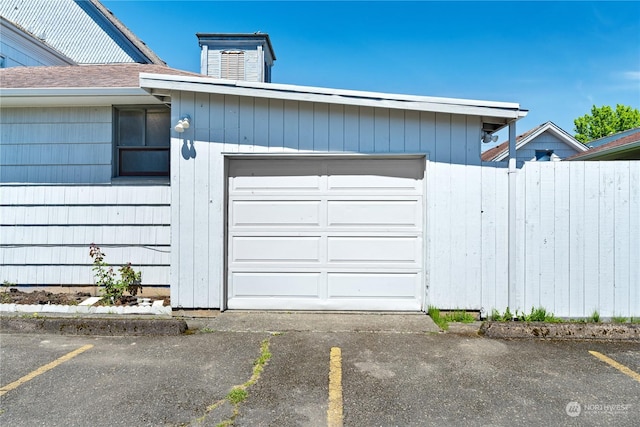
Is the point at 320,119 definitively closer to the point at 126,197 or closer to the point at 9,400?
the point at 126,197

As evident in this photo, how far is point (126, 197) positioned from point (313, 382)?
437cm

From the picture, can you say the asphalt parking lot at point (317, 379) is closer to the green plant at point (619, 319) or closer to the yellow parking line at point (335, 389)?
the yellow parking line at point (335, 389)

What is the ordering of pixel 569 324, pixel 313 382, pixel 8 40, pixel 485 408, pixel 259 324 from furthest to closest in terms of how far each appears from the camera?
pixel 8 40 < pixel 259 324 < pixel 569 324 < pixel 313 382 < pixel 485 408

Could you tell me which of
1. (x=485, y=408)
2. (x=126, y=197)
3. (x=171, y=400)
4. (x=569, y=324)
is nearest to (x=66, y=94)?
(x=126, y=197)

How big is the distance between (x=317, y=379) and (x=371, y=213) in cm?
255

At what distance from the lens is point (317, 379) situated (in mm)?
3314

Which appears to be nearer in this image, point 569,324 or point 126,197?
point 569,324

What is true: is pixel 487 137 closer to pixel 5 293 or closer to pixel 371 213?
pixel 371 213

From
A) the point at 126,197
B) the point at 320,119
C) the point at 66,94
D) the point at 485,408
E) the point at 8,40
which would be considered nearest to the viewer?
the point at 485,408

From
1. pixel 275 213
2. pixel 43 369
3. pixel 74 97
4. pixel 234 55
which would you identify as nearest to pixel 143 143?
pixel 74 97

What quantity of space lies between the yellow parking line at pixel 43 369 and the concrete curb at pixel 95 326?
403mm

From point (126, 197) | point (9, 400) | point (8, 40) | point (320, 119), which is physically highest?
point (8, 40)

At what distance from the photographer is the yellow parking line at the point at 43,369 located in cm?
317

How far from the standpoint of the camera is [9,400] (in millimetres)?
2957
